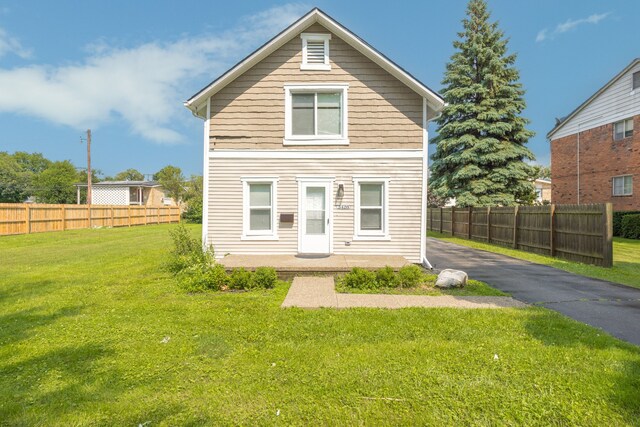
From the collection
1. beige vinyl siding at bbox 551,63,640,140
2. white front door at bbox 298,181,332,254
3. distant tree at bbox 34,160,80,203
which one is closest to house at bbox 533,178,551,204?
beige vinyl siding at bbox 551,63,640,140

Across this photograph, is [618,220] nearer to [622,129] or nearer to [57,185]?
[622,129]

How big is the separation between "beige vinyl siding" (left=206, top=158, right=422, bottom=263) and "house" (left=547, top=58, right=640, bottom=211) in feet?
59.6

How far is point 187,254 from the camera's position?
387 inches

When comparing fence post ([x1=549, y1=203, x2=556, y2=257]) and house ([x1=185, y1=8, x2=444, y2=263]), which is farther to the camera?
fence post ([x1=549, y1=203, x2=556, y2=257])

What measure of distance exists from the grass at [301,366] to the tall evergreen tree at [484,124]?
15565 millimetres

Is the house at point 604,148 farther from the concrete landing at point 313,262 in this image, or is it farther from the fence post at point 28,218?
the fence post at point 28,218

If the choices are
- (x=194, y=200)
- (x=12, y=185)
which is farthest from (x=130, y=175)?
(x=194, y=200)

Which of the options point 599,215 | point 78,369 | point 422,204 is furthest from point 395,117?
point 78,369

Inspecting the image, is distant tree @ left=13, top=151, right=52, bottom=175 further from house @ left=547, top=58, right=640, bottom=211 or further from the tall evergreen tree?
house @ left=547, top=58, right=640, bottom=211

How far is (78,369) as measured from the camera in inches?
152

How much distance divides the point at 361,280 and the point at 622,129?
73.9ft

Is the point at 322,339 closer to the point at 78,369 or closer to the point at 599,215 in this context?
the point at 78,369

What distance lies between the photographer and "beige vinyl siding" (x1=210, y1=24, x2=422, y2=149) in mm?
10203

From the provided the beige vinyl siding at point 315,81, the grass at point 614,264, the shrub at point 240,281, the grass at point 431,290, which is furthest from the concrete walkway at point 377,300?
the beige vinyl siding at point 315,81
